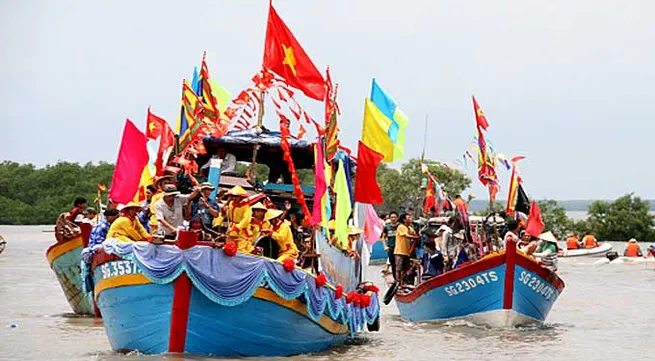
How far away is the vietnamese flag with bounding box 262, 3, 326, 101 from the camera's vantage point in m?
15.4

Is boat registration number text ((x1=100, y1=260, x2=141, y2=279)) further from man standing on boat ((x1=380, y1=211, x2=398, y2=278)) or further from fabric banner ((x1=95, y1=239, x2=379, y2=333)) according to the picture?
man standing on boat ((x1=380, y1=211, x2=398, y2=278))

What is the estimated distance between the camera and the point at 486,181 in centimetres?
2216

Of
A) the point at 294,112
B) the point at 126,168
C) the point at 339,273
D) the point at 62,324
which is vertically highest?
the point at 294,112

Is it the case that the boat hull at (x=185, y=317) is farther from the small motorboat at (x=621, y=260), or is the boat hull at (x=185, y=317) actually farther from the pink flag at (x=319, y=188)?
the small motorboat at (x=621, y=260)

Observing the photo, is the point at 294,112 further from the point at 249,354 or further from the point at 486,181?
the point at 486,181

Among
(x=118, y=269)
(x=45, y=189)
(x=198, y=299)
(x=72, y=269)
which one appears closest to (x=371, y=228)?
(x=72, y=269)

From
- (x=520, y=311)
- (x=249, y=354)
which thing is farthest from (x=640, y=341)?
(x=249, y=354)

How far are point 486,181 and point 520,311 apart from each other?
14.1ft

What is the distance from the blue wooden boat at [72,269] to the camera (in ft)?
63.7

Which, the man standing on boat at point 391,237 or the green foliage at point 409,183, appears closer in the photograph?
the man standing on boat at point 391,237

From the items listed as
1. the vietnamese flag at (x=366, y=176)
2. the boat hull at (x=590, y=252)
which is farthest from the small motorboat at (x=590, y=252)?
the vietnamese flag at (x=366, y=176)

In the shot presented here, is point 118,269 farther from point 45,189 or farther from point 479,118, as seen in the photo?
point 45,189

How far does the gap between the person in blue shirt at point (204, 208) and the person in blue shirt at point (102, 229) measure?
1.41 meters

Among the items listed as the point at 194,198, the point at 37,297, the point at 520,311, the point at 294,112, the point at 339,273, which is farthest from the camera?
the point at 37,297
